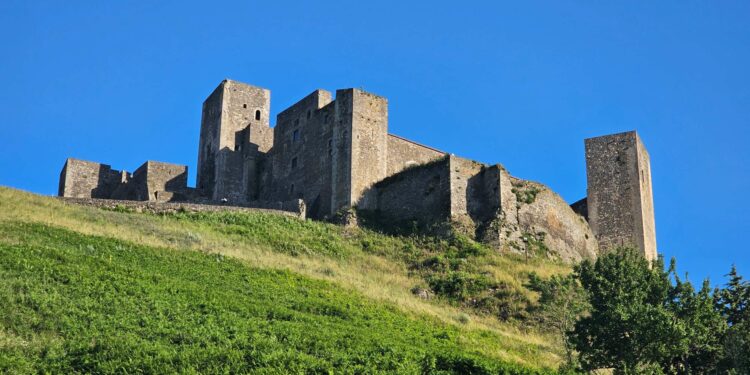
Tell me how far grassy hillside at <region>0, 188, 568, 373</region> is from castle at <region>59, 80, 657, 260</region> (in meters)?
3.29

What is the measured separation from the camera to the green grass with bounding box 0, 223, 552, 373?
21078 mm

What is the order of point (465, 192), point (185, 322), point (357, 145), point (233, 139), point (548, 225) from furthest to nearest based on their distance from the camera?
1. point (233, 139)
2. point (357, 145)
3. point (548, 225)
4. point (465, 192)
5. point (185, 322)

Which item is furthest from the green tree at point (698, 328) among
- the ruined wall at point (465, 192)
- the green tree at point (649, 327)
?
the ruined wall at point (465, 192)

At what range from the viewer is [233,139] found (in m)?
58.8

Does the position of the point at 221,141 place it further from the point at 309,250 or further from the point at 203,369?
the point at 203,369

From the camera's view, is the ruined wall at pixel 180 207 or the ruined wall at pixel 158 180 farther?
the ruined wall at pixel 158 180


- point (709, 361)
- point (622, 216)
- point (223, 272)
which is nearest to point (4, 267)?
point (223, 272)

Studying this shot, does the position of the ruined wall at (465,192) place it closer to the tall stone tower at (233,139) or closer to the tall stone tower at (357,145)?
the tall stone tower at (357,145)

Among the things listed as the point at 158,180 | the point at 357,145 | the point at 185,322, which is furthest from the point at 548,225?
the point at 185,322

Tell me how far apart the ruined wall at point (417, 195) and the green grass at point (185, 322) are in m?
15.3

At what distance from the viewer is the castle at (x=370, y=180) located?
4684 cm

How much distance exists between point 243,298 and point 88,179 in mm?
36269

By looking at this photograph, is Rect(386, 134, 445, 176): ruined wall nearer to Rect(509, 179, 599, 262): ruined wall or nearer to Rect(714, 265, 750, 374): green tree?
Rect(509, 179, 599, 262): ruined wall

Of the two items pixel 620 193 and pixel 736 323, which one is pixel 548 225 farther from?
pixel 736 323
